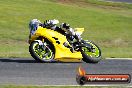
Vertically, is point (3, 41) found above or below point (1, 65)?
below

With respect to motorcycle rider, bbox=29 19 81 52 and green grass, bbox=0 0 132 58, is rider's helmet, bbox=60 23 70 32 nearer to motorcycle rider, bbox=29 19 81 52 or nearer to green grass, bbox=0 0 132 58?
motorcycle rider, bbox=29 19 81 52

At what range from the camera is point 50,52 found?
16828 millimetres

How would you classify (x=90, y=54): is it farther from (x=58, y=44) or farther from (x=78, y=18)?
(x=78, y=18)

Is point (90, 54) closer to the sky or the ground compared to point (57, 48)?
closer to the ground

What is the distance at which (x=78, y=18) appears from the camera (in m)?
38.1

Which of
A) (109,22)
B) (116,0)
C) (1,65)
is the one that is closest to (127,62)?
(1,65)

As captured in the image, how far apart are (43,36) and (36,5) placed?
24.8 meters

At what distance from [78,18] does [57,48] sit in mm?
21368

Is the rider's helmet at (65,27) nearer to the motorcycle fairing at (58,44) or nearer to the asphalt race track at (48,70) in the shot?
the motorcycle fairing at (58,44)

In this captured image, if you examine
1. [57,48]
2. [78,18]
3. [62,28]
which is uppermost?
[62,28]

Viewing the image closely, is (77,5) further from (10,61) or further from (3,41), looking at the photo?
(10,61)

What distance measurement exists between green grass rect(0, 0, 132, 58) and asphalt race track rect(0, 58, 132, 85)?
37.1 ft

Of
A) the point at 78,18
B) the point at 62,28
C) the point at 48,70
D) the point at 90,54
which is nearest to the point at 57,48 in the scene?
the point at 62,28

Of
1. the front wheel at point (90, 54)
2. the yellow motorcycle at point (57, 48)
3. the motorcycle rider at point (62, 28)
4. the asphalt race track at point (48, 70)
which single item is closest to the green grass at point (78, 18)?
the motorcycle rider at point (62, 28)
